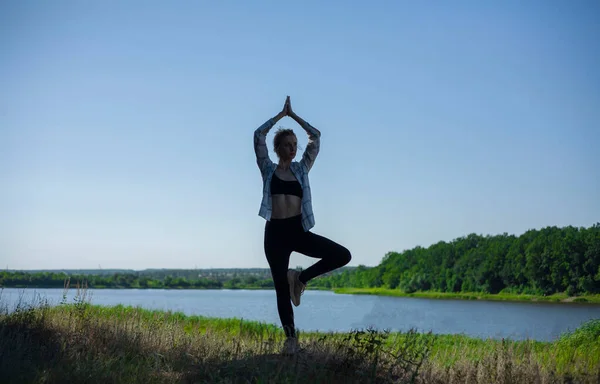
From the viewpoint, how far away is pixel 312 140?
636 centimetres

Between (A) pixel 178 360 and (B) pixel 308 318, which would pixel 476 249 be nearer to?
(B) pixel 308 318

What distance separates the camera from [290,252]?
19.8 ft

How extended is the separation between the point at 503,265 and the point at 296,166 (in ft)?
251

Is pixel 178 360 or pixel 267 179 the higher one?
pixel 267 179

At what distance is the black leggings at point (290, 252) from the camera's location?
5.86 m

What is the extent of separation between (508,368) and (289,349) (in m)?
2.00

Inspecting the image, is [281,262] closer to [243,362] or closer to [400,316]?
[243,362]

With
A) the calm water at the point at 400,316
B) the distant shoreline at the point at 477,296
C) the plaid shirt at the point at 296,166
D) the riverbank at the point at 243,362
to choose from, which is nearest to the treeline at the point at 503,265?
the distant shoreline at the point at 477,296

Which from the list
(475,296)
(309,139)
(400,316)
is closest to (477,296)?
(475,296)

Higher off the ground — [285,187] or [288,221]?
[285,187]

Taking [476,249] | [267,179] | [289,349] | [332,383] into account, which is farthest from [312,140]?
[476,249]

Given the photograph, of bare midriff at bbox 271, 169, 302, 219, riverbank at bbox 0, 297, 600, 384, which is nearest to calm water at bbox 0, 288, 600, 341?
riverbank at bbox 0, 297, 600, 384

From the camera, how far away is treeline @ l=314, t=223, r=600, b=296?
210ft

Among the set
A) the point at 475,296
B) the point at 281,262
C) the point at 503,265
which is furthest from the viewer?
the point at 475,296
